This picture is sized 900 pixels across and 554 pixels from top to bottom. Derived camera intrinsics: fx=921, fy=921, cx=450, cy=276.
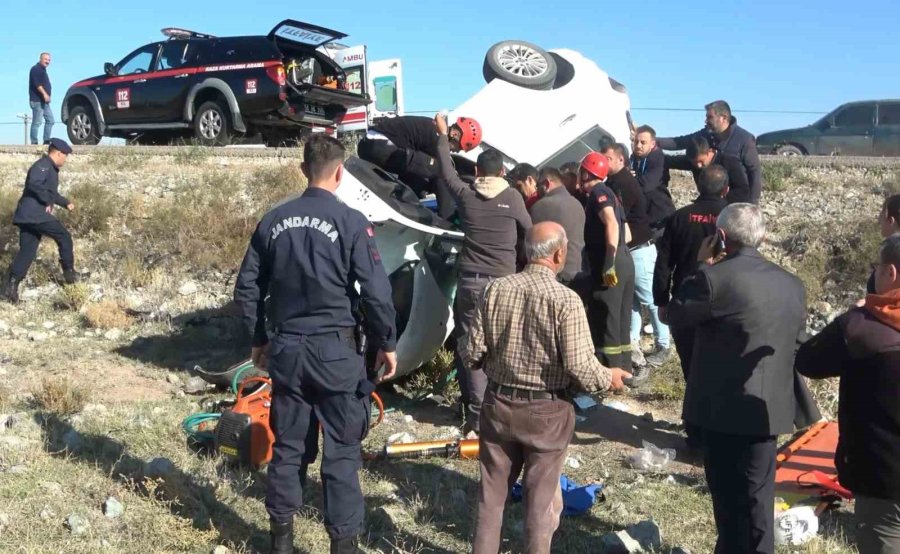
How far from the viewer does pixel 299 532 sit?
4.29 meters

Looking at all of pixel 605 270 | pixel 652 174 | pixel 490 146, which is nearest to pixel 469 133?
pixel 490 146

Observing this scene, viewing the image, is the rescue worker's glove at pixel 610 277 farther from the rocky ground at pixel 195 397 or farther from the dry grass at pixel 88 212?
the dry grass at pixel 88 212

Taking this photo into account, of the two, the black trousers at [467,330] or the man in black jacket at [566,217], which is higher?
the man in black jacket at [566,217]

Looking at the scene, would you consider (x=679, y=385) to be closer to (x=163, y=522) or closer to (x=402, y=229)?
(x=402, y=229)

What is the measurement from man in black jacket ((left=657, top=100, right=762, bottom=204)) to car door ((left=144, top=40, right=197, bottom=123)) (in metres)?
9.14

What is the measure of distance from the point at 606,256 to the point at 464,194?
1.05 meters

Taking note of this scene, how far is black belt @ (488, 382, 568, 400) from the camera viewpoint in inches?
139

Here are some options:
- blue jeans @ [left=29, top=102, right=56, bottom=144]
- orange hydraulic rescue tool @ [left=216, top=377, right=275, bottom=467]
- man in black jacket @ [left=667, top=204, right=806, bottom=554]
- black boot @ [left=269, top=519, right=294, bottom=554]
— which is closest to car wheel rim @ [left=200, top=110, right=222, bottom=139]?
blue jeans @ [left=29, top=102, right=56, bottom=144]

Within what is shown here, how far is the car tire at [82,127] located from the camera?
15.0m

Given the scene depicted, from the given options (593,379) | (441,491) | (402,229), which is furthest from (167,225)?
(593,379)

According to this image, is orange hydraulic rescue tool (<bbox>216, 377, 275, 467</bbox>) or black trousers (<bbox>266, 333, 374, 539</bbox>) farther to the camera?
orange hydraulic rescue tool (<bbox>216, 377, 275, 467</bbox>)

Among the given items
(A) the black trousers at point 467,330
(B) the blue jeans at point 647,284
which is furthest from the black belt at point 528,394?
(B) the blue jeans at point 647,284

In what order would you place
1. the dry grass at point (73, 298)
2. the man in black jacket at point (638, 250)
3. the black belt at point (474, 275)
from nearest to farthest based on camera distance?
the black belt at point (474, 275) → the man in black jacket at point (638, 250) → the dry grass at point (73, 298)

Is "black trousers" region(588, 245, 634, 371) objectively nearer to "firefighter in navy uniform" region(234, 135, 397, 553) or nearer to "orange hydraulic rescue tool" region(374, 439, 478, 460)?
"orange hydraulic rescue tool" region(374, 439, 478, 460)
